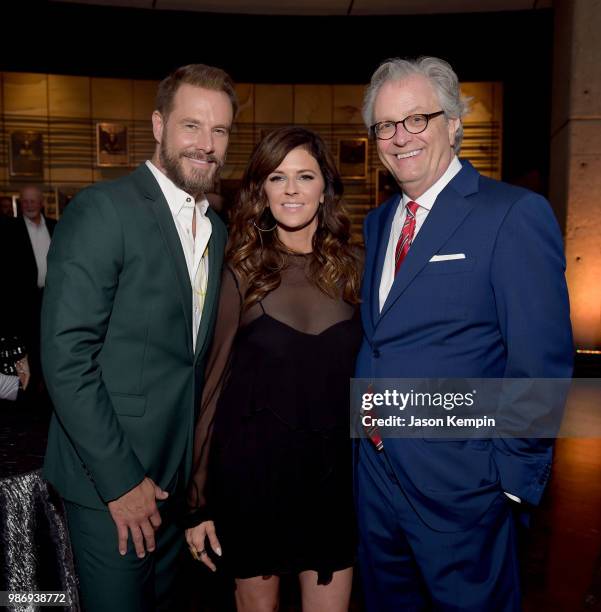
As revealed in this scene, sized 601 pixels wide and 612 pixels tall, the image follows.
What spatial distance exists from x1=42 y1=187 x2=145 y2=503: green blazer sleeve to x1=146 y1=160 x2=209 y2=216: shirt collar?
0.27m

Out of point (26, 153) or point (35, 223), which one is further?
point (26, 153)

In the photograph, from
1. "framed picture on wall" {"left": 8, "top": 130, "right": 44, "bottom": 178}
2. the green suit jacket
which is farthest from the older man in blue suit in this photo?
"framed picture on wall" {"left": 8, "top": 130, "right": 44, "bottom": 178}

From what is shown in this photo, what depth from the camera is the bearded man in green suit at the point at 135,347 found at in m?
1.49

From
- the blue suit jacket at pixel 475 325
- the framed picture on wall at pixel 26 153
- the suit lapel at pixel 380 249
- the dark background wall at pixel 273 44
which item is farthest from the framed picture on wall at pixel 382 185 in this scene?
the blue suit jacket at pixel 475 325

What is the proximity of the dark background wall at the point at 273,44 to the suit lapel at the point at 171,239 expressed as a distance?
5.36 m

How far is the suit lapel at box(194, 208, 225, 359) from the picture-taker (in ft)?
5.78

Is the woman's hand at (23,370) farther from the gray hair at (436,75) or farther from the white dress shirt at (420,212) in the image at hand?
the gray hair at (436,75)

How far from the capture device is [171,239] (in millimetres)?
1666

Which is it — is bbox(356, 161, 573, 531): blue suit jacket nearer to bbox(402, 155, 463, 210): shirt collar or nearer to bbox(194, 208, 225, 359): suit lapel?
bbox(402, 155, 463, 210): shirt collar

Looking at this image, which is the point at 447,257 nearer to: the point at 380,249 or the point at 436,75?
the point at 380,249

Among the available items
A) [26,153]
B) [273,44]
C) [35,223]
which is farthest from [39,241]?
[273,44]

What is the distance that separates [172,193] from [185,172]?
0.07 meters

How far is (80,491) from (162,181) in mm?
920

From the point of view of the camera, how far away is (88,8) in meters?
6.13
